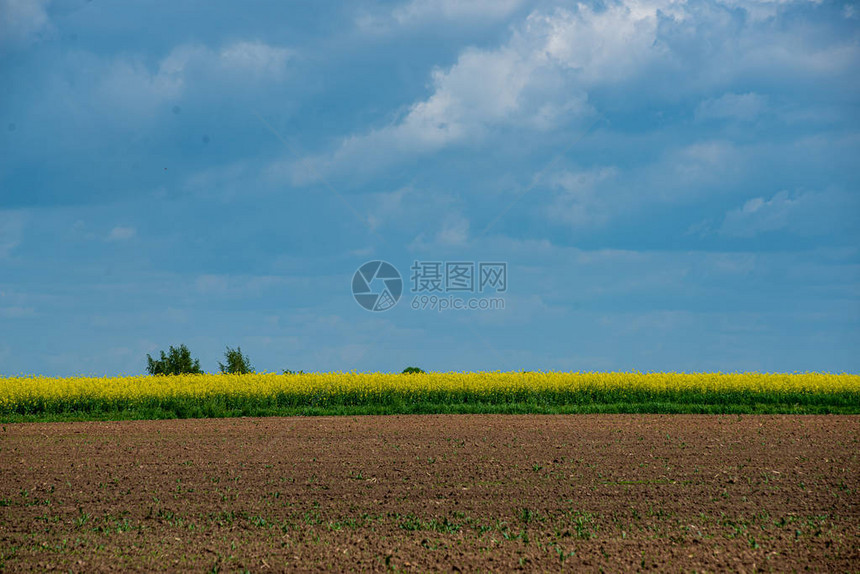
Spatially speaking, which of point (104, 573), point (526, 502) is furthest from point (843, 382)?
point (104, 573)

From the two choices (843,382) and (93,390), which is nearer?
(93,390)

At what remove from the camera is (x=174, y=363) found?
30281 millimetres

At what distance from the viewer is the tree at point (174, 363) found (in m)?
30.1

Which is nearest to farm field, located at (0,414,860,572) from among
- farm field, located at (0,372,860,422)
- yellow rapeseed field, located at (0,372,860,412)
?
farm field, located at (0,372,860,422)

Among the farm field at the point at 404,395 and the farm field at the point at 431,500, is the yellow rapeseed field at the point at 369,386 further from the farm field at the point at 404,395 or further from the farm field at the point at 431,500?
the farm field at the point at 431,500

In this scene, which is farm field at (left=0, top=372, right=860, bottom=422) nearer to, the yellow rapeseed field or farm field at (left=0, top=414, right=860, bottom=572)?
the yellow rapeseed field

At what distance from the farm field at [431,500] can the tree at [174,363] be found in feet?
42.2

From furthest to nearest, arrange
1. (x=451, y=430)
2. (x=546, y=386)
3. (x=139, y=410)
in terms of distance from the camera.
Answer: (x=546, y=386), (x=139, y=410), (x=451, y=430)

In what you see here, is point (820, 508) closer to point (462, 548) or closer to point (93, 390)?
point (462, 548)

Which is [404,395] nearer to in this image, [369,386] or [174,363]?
[369,386]

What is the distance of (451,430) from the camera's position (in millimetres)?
17125

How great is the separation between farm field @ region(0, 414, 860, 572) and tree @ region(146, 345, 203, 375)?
1286 cm

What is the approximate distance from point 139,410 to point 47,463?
27.3 ft

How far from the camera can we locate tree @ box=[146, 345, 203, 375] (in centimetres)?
3014
